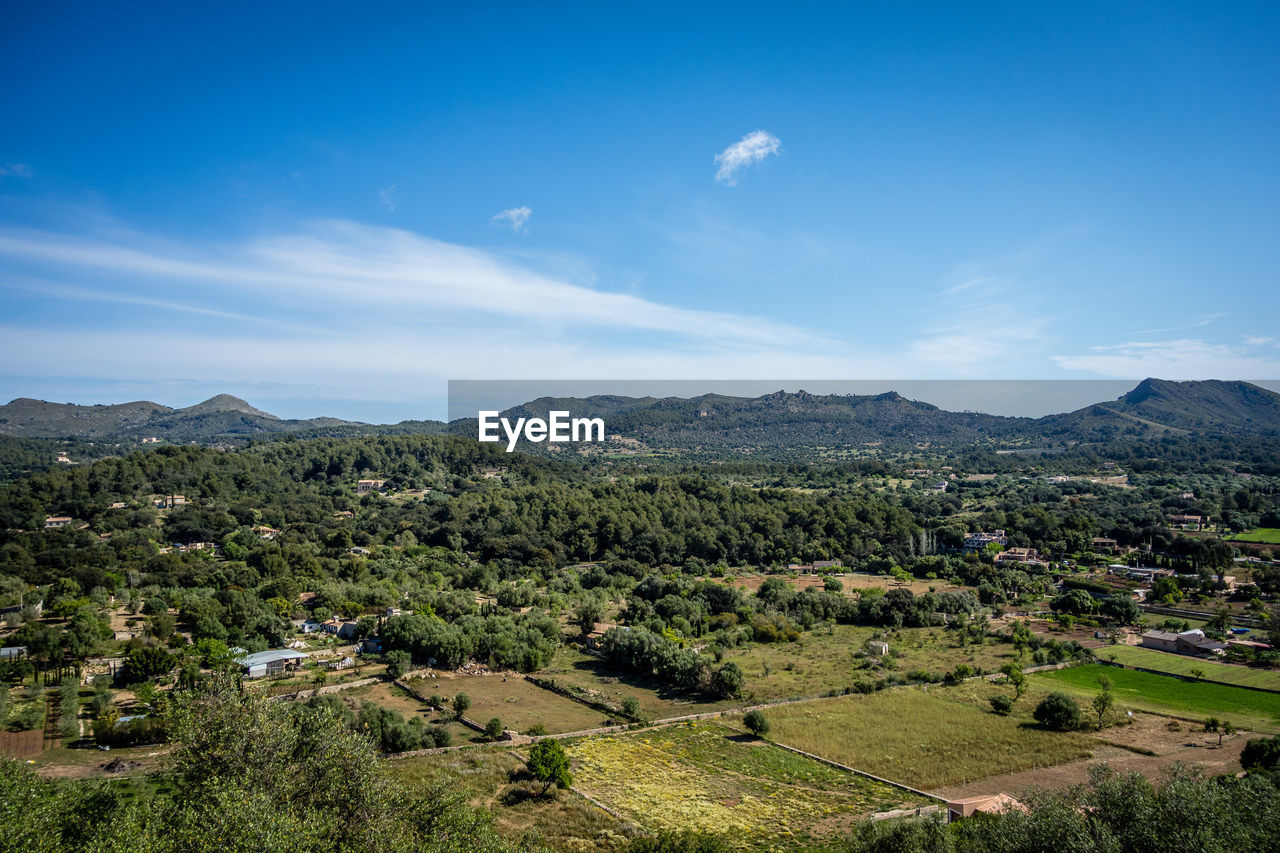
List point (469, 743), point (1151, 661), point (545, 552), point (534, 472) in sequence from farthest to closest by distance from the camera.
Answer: point (534, 472)
point (545, 552)
point (1151, 661)
point (469, 743)

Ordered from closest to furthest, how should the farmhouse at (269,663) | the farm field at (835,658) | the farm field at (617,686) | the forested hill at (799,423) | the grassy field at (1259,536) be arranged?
1. the farm field at (617,686)
2. the farmhouse at (269,663)
3. the farm field at (835,658)
4. the grassy field at (1259,536)
5. the forested hill at (799,423)

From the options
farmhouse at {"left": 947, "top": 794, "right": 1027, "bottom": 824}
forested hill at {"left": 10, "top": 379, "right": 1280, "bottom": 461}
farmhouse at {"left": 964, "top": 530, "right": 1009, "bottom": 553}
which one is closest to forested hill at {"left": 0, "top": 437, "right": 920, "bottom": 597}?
farmhouse at {"left": 964, "top": 530, "right": 1009, "bottom": 553}

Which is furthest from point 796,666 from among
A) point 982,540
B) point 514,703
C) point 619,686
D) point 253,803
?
point 982,540

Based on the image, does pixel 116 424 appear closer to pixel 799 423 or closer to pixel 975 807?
pixel 799 423

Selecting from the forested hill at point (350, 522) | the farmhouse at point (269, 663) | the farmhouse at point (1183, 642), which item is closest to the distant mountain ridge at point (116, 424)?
the forested hill at point (350, 522)

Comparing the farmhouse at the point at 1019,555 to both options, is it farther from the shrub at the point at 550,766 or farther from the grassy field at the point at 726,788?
the shrub at the point at 550,766

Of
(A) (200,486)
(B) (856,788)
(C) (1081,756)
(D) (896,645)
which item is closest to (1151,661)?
(D) (896,645)

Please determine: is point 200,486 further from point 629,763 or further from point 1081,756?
point 1081,756
